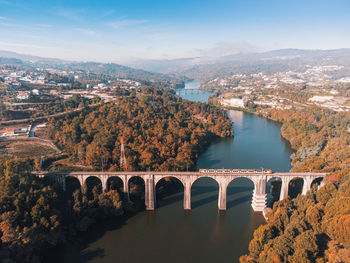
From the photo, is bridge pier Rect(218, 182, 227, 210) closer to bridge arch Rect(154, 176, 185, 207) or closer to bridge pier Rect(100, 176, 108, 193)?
bridge arch Rect(154, 176, 185, 207)

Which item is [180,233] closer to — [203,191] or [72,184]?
[203,191]

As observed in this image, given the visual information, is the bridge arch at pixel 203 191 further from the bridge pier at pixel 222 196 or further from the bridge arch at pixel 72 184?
the bridge arch at pixel 72 184

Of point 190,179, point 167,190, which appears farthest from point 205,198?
point 167,190

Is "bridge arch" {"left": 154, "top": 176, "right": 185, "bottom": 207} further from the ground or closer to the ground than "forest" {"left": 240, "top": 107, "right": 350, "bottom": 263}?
closer to the ground

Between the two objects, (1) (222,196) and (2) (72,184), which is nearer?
(1) (222,196)

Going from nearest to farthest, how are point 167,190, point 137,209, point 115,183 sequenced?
1. point 137,209
2. point 115,183
3. point 167,190

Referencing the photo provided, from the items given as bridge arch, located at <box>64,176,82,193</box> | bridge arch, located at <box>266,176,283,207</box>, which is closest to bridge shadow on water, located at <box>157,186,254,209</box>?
bridge arch, located at <box>266,176,283,207</box>
